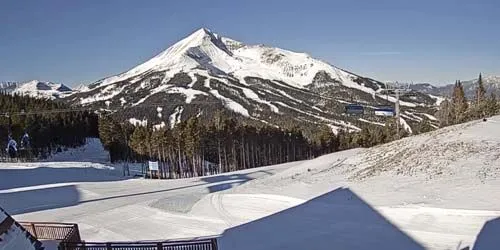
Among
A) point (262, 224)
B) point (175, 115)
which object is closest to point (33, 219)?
point (262, 224)

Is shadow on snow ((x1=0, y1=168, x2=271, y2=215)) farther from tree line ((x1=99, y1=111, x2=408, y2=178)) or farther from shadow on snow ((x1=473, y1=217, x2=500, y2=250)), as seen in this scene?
shadow on snow ((x1=473, y1=217, x2=500, y2=250))

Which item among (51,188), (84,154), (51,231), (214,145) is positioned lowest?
(51,188)

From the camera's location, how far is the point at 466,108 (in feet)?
258

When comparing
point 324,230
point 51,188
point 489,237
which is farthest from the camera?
point 51,188

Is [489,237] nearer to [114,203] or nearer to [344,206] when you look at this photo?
[344,206]

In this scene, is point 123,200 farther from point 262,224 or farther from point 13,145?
point 262,224

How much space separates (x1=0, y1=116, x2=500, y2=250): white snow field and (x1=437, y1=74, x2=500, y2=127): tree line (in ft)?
117

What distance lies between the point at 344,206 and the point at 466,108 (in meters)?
65.2

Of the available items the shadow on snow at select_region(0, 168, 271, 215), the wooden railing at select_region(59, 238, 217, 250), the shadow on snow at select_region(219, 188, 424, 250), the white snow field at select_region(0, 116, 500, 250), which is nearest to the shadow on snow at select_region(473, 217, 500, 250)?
the white snow field at select_region(0, 116, 500, 250)

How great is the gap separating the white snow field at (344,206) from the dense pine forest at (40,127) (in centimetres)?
3204

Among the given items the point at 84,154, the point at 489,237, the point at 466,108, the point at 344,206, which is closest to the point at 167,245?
the point at 489,237

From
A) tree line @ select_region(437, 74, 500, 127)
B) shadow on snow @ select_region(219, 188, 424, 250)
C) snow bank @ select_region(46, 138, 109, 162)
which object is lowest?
shadow on snow @ select_region(219, 188, 424, 250)

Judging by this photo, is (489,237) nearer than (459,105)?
Yes

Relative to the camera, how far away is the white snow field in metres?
17.1
